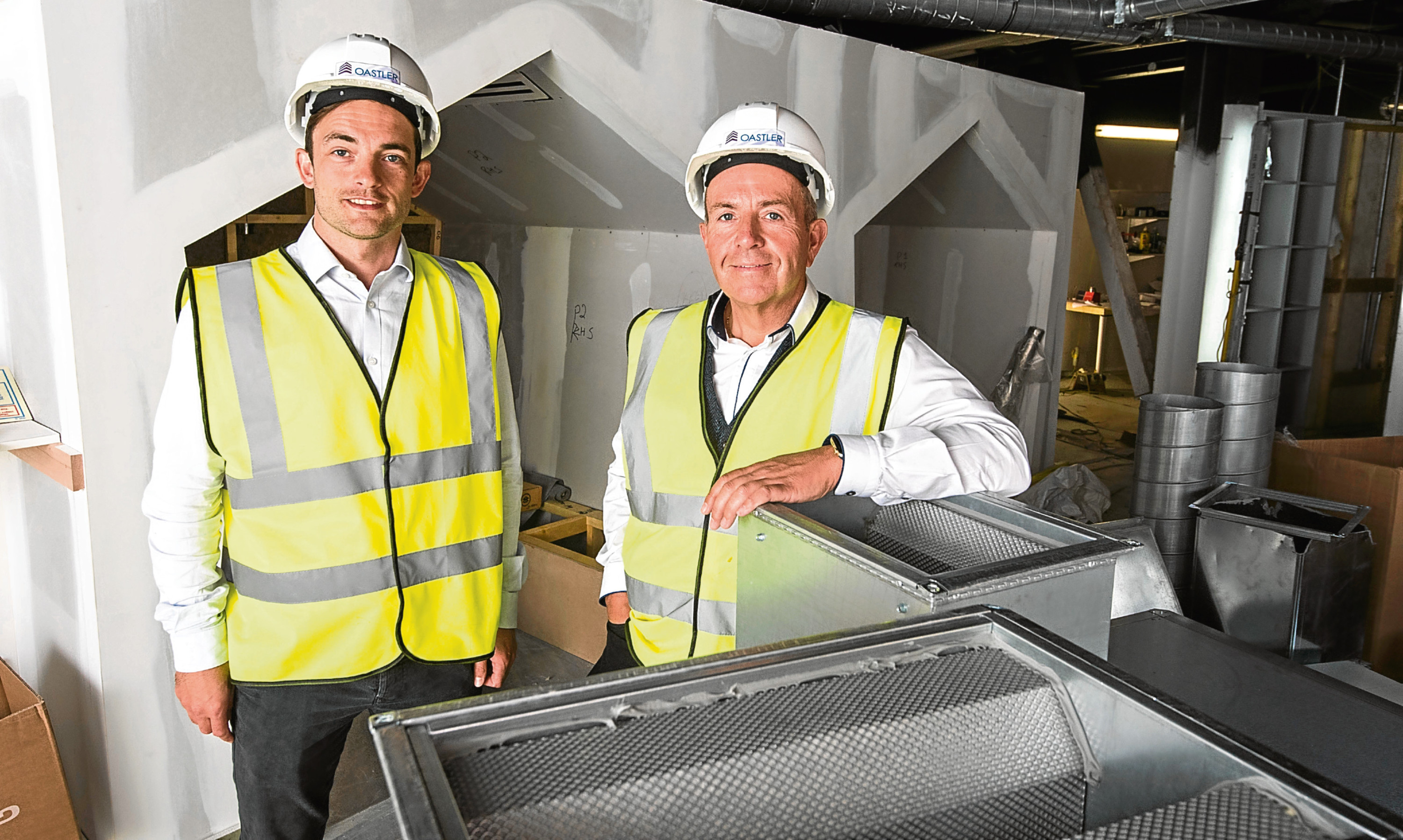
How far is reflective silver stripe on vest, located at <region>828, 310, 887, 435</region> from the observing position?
1.76 metres

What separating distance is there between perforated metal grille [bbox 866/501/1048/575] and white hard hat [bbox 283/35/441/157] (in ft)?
3.90

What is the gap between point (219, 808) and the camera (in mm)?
2715

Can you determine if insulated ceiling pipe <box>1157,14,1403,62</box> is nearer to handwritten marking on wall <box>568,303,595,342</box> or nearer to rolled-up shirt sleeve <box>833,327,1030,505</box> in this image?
handwritten marking on wall <box>568,303,595,342</box>

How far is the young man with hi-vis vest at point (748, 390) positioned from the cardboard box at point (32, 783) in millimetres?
1499

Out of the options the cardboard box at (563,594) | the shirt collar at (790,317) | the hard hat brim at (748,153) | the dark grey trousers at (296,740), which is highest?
the hard hat brim at (748,153)

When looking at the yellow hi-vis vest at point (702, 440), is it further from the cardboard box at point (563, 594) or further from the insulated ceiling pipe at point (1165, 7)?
the insulated ceiling pipe at point (1165, 7)

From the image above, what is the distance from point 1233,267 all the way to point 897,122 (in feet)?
9.95

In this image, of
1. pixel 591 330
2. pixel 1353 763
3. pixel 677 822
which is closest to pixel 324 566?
pixel 677 822

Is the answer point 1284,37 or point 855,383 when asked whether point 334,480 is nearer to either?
point 855,383

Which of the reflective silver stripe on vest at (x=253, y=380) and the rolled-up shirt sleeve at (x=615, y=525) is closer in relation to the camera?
the reflective silver stripe on vest at (x=253, y=380)

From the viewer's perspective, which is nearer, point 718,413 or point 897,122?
point 718,413

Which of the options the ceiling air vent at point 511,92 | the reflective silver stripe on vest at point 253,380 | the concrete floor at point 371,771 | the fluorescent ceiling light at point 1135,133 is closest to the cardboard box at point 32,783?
the concrete floor at point 371,771

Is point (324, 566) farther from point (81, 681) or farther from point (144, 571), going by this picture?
point (81, 681)

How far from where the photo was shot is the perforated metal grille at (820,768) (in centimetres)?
71
